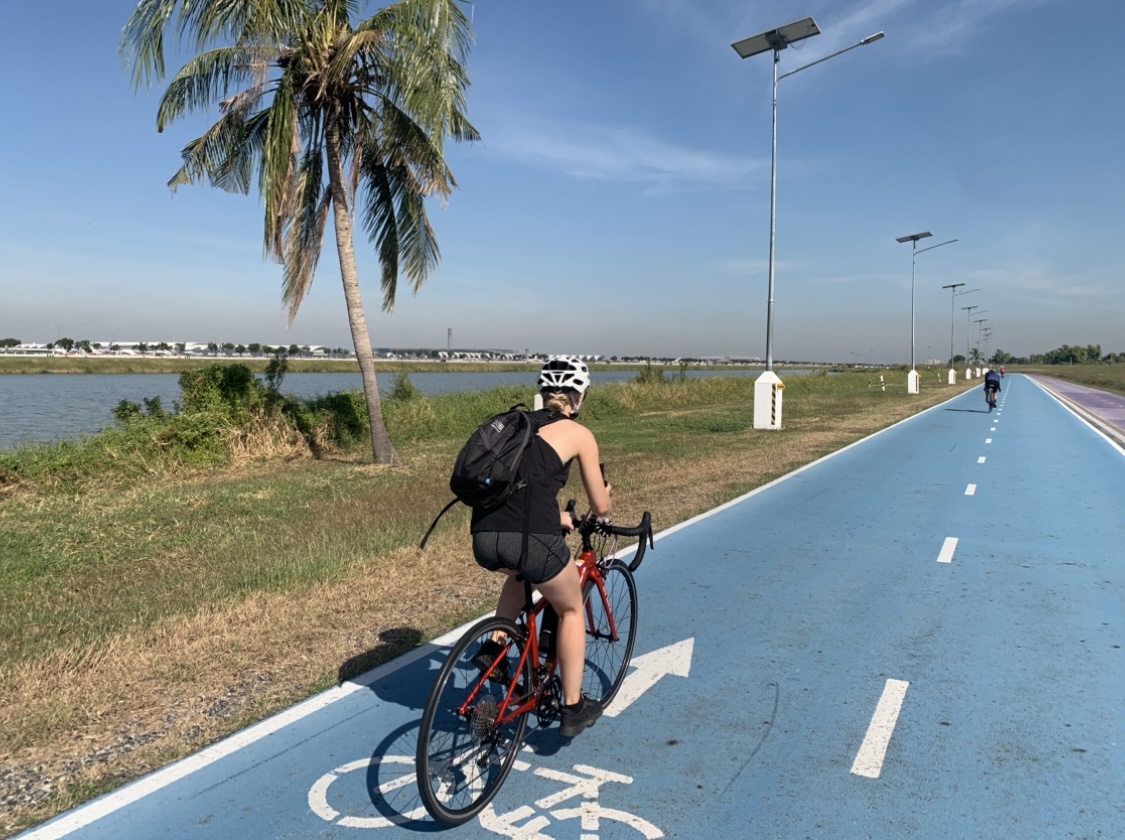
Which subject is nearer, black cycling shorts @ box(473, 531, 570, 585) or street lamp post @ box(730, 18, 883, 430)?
black cycling shorts @ box(473, 531, 570, 585)

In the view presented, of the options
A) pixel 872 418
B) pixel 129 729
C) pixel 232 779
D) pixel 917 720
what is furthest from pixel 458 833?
pixel 872 418

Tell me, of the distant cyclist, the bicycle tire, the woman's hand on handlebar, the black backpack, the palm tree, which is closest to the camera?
the bicycle tire

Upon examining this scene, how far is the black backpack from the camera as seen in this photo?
312 centimetres

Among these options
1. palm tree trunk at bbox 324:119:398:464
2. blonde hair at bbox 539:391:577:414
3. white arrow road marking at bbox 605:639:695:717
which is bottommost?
white arrow road marking at bbox 605:639:695:717

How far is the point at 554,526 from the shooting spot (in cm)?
330

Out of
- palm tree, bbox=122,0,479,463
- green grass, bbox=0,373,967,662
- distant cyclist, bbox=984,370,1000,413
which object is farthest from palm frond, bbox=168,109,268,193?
distant cyclist, bbox=984,370,1000,413

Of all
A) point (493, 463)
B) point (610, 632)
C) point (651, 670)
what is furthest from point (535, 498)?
point (651, 670)

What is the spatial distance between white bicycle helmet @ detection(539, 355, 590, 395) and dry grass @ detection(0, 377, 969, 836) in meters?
2.31

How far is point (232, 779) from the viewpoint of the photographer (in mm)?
3424

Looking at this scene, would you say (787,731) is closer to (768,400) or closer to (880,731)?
(880,731)

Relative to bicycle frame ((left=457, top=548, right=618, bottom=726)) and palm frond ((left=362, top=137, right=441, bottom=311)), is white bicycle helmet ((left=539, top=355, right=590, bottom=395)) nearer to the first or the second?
bicycle frame ((left=457, top=548, right=618, bottom=726))

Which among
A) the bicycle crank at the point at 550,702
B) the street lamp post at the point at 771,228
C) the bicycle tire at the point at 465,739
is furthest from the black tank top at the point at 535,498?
the street lamp post at the point at 771,228

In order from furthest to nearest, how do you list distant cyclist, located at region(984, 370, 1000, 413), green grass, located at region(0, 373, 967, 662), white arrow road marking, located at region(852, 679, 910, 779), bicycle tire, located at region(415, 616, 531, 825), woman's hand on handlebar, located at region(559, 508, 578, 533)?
1. distant cyclist, located at region(984, 370, 1000, 413)
2. green grass, located at region(0, 373, 967, 662)
3. white arrow road marking, located at region(852, 679, 910, 779)
4. woman's hand on handlebar, located at region(559, 508, 578, 533)
5. bicycle tire, located at region(415, 616, 531, 825)

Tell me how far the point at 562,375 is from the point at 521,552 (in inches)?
32.6
